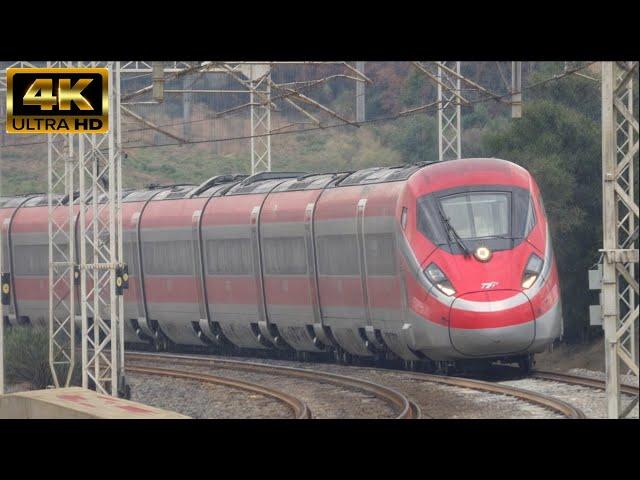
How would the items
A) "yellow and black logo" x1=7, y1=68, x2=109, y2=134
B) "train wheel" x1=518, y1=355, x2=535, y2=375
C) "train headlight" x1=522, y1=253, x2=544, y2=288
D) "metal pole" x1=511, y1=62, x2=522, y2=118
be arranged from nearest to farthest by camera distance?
"yellow and black logo" x1=7, y1=68, x2=109, y2=134
"train headlight" x1=522, y1=253, x2=544, y2=288
"train wheel" x1=518, y1=355, x2=535, y2=375
"metal pole" x1=511, y1=62, x2=522, y2=118

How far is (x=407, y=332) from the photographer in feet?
70.7

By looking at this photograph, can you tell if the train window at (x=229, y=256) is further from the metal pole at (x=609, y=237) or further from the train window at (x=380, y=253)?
the metal pole at (x=609, y=237)

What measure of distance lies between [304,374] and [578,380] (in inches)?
205

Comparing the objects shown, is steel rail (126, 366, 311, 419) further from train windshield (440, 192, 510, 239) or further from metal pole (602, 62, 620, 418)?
metal pole (602, 62, 620, 418)

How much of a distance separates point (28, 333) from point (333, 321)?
331 inches

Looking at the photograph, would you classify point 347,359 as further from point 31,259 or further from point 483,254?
point 31,259

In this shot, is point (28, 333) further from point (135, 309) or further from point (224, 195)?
point (224, 195)

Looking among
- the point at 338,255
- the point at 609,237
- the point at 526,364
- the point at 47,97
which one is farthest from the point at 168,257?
the point at 609,237

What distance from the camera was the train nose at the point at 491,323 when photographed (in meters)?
20.4

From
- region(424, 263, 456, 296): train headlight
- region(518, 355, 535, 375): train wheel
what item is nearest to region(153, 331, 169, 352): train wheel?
region(518, 355, 535, 375): train wheel

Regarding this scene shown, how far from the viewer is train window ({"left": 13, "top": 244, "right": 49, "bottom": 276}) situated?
1363 inches

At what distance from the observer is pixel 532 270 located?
21062 millimetres

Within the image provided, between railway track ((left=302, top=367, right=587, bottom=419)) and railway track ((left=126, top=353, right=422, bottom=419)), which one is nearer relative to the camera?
railway track ((left=302, top=367, right=587, bottom=419))

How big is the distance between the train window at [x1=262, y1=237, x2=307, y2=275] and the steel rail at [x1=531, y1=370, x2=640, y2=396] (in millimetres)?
5325
